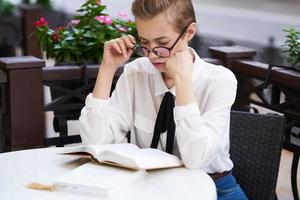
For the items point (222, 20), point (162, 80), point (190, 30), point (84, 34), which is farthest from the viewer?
point (222, 20)

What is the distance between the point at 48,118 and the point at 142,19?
382 centimetres

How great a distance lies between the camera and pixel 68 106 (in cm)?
294

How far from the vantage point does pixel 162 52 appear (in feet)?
6.67

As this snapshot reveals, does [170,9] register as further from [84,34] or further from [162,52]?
[84,34]

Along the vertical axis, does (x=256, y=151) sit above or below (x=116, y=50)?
below

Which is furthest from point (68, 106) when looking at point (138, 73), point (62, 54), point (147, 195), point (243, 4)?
point (243, 4)

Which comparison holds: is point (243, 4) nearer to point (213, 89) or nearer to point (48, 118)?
point (48, 118)

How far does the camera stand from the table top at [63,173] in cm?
167

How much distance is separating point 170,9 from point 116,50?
1.00ft

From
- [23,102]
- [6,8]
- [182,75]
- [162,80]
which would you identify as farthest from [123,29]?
[6,8]

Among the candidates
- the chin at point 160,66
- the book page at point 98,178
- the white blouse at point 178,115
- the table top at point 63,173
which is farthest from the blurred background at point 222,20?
the book page at point 98,178

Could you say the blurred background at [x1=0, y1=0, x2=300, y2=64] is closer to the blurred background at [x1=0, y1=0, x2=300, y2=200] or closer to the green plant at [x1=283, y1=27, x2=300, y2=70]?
the blurred background at [x1=0, y1=0, x2=300, y2=200]

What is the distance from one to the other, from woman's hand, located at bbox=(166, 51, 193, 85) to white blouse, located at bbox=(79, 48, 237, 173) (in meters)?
0.11

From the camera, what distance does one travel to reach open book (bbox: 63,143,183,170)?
1.78 m
